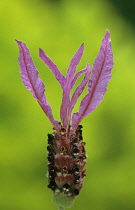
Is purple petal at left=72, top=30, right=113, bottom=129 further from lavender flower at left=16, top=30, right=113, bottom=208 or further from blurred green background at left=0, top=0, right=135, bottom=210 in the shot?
blurred green background at left=0, top=0, right=135, bottom=210

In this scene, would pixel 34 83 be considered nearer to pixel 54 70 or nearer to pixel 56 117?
pixel 54 70

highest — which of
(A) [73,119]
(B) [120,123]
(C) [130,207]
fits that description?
(B) [120,123]

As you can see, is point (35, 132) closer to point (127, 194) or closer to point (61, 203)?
point (127, 194)

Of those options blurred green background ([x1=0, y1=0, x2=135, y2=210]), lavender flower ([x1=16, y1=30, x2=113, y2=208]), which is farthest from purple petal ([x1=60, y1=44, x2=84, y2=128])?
blurred green background ([x1=0, y1=0, x2=135, y2=210])

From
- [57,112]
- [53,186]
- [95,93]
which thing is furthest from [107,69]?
[57,112]

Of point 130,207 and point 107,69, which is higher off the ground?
point 107,69

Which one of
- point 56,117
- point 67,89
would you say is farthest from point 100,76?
point 56,117
